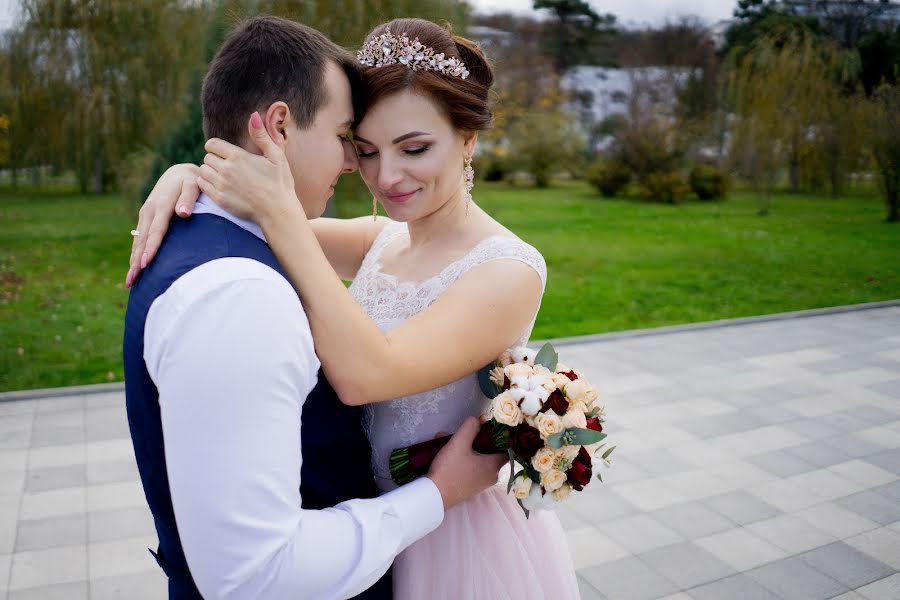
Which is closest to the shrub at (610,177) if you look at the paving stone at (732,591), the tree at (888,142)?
the tree at (888,142)

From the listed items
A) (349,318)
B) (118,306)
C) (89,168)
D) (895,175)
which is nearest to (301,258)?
(349,318)

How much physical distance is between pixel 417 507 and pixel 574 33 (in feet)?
123

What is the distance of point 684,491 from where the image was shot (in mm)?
4676

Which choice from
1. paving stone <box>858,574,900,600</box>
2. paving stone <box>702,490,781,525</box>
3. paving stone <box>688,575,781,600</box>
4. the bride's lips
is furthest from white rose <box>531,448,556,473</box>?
paving stone <box>702,490,781,525</box>

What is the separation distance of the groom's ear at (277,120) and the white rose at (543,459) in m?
0.88

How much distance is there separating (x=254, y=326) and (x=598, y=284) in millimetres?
10584

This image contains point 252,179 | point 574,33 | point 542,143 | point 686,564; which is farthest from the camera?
point 574,33

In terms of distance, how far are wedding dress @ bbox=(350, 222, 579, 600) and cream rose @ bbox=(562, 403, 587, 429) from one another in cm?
33

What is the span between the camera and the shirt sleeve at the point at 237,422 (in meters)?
1.14

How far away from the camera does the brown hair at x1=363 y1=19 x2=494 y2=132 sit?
193 cm

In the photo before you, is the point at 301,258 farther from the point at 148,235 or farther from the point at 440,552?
the point at 440,552

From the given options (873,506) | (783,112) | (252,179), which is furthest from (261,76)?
(783,112)

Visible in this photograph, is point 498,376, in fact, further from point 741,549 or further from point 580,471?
point 741,549

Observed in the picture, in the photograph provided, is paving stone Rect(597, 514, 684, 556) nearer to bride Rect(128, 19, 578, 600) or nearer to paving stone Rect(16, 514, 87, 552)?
bride Rect(128, 19, 578, 600)
